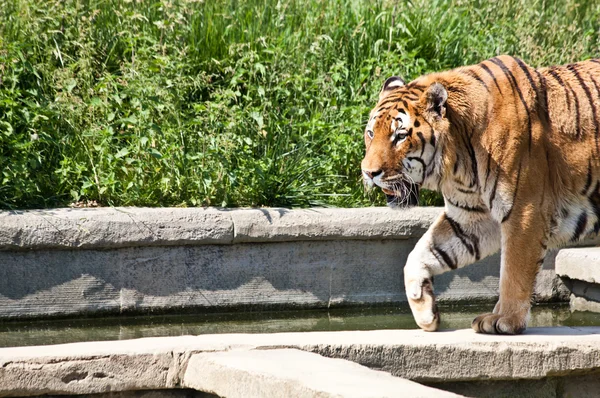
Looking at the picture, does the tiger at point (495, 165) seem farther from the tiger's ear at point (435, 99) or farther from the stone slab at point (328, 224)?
the stone slab at point (328, 224)

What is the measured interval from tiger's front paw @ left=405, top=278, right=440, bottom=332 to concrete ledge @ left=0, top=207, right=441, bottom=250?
1450 mm

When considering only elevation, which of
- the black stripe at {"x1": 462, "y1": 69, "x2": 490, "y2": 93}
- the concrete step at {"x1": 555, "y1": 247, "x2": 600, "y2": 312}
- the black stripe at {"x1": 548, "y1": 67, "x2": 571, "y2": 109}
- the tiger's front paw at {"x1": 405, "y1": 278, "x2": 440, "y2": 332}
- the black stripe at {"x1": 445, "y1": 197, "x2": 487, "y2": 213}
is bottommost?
the concrete step at {"x1": 555, "y1": 247, "x2": 600, "y2": 312}

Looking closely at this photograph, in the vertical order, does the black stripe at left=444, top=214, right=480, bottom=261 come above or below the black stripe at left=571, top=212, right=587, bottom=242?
below

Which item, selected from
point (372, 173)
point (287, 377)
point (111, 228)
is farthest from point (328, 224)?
point (287, 377)

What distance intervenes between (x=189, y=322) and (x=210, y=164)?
4.63 feet

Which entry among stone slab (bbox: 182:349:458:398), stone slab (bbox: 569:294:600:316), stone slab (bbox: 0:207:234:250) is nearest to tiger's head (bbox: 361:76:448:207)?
stone slab (bbox: 182:349:458:398)

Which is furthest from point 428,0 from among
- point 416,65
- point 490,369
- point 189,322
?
point 490,369

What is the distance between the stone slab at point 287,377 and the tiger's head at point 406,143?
1.23 m

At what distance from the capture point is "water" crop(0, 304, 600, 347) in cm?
533

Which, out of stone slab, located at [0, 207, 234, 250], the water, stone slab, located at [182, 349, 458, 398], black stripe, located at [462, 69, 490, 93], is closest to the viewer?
stone slab, located at [182, 349, 458, 398]

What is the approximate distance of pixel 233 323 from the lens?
18.8ft

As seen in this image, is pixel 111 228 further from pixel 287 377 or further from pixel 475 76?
pixel 287 377

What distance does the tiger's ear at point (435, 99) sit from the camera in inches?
180

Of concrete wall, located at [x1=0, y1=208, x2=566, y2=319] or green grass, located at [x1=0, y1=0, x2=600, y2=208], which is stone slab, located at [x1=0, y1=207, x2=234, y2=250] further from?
green grass, located at [x1=0, y1=0, x2=600, y2=208]
